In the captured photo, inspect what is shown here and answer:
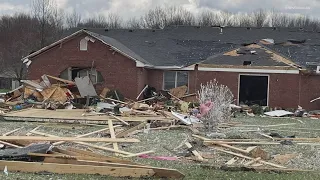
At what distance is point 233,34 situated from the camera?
122ft

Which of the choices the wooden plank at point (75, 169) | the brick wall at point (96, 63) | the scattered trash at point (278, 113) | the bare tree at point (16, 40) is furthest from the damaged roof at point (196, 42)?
the bare tree at point (16, 40)

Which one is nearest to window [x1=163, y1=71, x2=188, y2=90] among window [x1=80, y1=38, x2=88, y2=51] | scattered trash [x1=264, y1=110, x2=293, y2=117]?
window [x1=80, y1=38, x2=88, y2=51]

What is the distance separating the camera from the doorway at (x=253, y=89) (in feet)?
93.0

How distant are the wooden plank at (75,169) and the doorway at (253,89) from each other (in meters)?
19.9

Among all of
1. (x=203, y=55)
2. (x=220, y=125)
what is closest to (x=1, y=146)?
(x=220, y=125)

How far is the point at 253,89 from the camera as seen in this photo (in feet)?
101

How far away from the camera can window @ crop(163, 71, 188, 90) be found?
28.8 metres

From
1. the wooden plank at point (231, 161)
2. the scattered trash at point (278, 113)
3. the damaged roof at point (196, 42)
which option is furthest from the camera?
the damaged roof at point (196, 42)

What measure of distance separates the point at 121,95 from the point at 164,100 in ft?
8.56

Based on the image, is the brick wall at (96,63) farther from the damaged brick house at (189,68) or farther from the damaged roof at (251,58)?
the damaged roof at (251,58)

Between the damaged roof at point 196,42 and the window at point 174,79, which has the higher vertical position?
the damaged roof at point 196,42

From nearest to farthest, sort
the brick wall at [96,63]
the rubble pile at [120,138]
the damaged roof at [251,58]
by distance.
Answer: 1. the rubble pile at [120,138]
2. the damaged roof at [251,58]
3. the brick wall at [96,63]

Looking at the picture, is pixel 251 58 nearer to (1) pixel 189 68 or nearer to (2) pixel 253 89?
(2) pixel 253 89

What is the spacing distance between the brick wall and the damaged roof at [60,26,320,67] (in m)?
1.23
